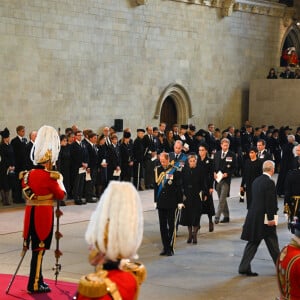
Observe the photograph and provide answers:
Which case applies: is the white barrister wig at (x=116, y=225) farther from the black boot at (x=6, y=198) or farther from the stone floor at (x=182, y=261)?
the black boot at (x=6, y=198)

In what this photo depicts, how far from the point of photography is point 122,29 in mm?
22422

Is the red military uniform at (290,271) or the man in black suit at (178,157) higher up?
the man in black suit at (178,157)

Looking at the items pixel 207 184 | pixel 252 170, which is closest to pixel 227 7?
pixel 252 170

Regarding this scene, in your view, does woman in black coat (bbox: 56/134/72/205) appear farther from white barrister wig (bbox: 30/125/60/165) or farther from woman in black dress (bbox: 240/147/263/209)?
white barrister wig (bbox: 30/125/60/165)

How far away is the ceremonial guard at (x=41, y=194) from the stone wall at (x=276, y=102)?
63.7 feet

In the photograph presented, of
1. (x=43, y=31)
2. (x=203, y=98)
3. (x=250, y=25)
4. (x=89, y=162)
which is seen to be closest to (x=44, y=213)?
(x=89, y=162)

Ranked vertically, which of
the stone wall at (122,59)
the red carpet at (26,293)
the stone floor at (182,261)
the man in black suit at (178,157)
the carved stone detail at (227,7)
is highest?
the carved stone detail at (227,7)

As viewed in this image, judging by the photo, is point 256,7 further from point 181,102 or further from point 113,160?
point 113,160

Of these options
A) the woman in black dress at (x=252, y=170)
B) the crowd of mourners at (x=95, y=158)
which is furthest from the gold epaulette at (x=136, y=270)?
the crowd of mourners at (x=95, y=158)

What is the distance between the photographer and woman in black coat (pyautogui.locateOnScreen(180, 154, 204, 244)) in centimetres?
1251

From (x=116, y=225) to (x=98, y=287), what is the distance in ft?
1.11

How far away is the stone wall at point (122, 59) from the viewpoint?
19.3 meters

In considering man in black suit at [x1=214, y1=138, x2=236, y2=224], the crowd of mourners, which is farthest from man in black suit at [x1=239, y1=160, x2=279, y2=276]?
man in black suit at [x1=214, y1=138, x2=236, y2=224]

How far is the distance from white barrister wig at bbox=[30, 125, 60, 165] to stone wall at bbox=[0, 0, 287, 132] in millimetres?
10549
